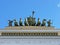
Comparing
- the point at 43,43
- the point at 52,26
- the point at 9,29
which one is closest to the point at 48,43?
the point at 43,43

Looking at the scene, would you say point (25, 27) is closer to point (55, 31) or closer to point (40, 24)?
point (40, 24)

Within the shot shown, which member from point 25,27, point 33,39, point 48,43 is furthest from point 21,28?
point 48,43

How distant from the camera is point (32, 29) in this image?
23.6m

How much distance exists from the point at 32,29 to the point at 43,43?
204cm

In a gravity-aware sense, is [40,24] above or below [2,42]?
above

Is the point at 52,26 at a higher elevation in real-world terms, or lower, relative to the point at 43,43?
higher

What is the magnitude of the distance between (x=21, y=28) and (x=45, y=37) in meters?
2.89

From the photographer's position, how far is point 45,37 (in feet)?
75.2

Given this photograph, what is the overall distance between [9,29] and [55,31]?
5.10 m

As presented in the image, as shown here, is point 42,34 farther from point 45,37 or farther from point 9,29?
point 9,29

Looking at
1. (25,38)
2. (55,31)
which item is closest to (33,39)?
(25,38)

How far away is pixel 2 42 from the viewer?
2264 centimetres

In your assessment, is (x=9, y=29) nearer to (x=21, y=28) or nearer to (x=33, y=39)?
(x=21, y=28)

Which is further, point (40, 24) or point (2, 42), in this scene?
point (40, 24)
